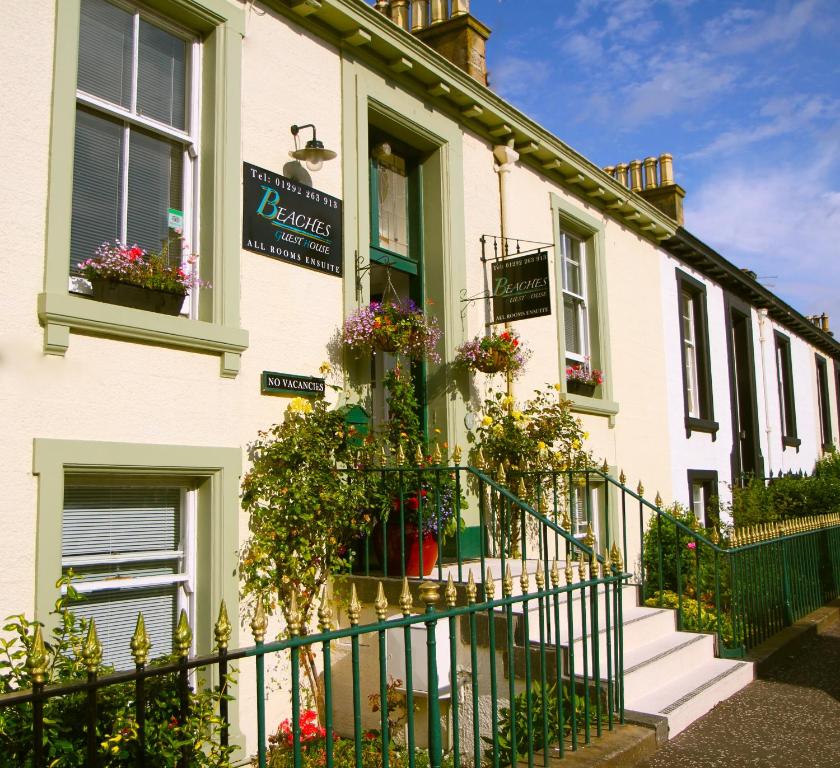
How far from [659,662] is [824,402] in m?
18.6

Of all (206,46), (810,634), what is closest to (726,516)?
(810,634)

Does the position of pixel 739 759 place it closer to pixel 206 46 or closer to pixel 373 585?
pixel 373 585

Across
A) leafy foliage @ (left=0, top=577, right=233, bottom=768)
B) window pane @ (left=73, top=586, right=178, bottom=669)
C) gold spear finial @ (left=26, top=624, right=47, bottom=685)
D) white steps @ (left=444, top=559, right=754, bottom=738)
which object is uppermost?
gold spear finial @ (left=26, top=624, right=47, bottom=685)

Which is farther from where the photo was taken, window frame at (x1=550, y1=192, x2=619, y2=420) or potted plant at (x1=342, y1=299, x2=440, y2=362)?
window frame at (x1=550, y1=192, x2=619, y2=420)

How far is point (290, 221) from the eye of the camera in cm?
627

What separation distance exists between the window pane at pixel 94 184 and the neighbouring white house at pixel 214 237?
0.05ft

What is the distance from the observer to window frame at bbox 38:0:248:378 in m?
4.72

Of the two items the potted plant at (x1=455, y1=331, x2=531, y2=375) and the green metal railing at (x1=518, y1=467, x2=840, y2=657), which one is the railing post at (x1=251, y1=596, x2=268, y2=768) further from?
the potted plant at (x1=455, y1=331, x2=531, y2=375)

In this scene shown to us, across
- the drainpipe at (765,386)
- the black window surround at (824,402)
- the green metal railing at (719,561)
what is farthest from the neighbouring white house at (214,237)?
the black window surround at (824,402)

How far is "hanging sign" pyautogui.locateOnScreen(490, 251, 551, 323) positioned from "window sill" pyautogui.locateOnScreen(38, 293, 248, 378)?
330cm

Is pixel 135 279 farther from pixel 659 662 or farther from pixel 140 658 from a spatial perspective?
pixel 659 662

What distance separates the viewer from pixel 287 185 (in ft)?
20.6

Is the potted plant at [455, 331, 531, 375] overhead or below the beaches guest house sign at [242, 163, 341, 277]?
below

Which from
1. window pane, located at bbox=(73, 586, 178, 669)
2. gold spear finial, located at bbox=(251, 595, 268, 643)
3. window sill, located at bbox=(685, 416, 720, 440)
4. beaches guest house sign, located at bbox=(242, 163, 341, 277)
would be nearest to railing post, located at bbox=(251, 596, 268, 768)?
gold spear finial, located at bbox=(251, 595, 268, 643)
